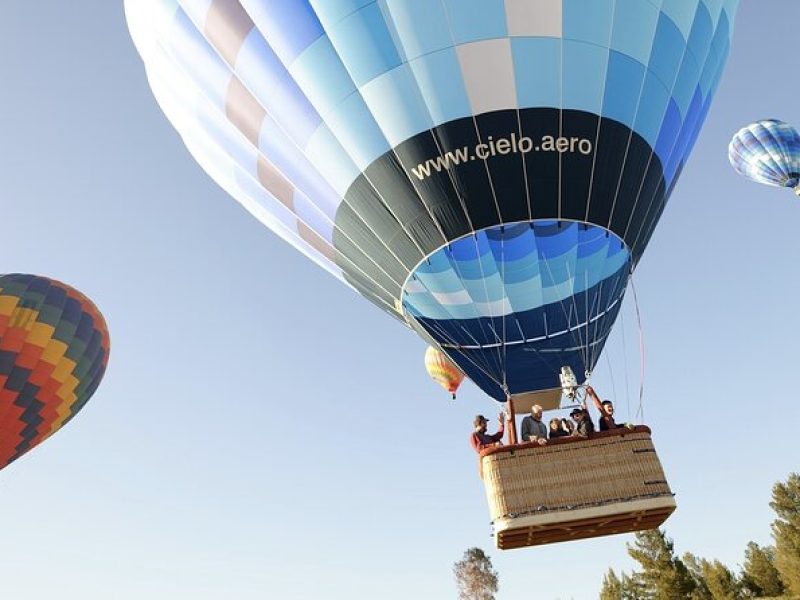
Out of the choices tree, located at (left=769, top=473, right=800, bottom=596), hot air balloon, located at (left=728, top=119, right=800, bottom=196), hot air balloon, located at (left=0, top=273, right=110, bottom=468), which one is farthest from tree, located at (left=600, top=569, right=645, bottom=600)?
hot air balloon, located at (left=0, top=273, right=110, bottom=468)

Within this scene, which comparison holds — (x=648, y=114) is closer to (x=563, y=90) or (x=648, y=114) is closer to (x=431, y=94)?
(x=563, y=90)

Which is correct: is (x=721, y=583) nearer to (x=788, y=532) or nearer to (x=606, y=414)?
(x=788, y=532)

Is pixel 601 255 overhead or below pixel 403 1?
below

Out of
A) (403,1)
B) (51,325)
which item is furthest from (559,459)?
(51,325)

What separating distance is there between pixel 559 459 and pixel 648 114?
398 centimetres

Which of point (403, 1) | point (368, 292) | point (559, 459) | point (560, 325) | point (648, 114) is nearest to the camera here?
point (559, 459)

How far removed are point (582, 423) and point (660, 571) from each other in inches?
1247

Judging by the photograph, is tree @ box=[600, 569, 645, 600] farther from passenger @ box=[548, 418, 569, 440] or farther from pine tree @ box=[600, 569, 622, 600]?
passenger @ box=[548, 418, 569, 440]

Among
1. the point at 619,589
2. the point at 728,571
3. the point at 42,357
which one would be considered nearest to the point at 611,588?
the point at 619,589

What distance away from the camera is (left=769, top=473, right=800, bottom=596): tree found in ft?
94.0

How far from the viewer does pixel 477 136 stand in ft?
21.0

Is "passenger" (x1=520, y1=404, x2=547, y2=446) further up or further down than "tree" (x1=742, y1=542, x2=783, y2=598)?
further down

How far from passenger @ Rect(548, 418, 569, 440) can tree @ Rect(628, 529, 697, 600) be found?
3037 centimetres

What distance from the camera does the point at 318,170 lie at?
7207mm
